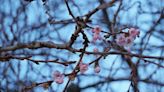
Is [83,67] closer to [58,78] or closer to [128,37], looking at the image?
[58,78]

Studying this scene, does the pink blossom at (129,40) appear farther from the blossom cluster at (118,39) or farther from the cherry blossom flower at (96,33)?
the cherry blossom flower at (96,33)

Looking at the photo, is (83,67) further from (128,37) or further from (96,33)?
(128,37)

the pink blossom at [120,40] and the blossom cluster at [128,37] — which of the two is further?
the pink blossom at [120,40]

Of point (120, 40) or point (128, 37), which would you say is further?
point (120, 40)

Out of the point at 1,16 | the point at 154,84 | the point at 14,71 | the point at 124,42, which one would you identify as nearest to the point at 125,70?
the point at 154,84

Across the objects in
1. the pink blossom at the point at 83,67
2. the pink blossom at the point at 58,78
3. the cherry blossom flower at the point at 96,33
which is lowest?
the pink blossom at the point at 58,78

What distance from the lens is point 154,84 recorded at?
458 cm

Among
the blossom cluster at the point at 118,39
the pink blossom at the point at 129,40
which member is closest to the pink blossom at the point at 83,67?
the blossom cluster at the point at 118,39

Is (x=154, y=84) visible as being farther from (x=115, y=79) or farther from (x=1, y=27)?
(x=1, y=27)

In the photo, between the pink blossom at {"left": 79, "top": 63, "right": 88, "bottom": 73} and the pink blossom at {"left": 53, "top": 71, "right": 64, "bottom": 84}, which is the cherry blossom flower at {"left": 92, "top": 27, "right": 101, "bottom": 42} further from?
the pink blossom at {"left": 53, "top": 71, "right": 64, "bottom": 84}

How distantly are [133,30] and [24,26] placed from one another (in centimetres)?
355

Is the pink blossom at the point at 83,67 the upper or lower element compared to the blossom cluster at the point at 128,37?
lower

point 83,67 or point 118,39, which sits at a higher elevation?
point 118,39

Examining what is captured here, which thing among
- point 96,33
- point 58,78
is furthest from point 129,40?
point 58,78
